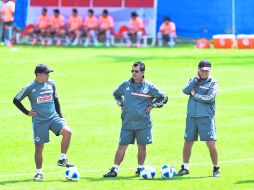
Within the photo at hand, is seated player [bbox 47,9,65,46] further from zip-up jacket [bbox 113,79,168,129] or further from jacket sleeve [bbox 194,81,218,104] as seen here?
jacket sleeve [bbox 194,81,218,104]

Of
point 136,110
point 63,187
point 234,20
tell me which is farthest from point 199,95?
point 234,20

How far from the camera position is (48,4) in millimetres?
53688

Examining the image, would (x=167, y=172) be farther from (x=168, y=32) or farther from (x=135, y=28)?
(x=135, y=28)

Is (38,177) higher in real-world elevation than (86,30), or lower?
lower

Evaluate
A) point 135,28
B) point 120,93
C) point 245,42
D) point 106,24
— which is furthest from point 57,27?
point 120,93

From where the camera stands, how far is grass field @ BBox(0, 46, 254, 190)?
16891 mm

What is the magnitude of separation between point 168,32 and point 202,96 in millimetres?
33306

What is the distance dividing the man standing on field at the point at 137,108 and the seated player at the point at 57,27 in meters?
35.6

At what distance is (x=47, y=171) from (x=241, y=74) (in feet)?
62.0

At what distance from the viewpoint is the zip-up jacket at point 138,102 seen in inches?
665

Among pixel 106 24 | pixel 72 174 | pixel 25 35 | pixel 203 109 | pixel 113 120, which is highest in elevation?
pixel 106 24

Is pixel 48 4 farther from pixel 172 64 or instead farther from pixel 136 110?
pixel 136 110

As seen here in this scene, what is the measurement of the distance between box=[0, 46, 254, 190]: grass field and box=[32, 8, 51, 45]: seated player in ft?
20.1

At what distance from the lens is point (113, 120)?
25.3m
